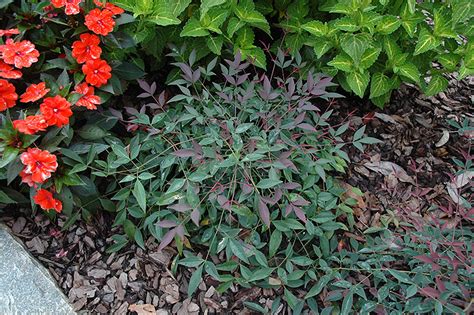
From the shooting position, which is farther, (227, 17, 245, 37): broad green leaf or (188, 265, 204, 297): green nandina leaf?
(227, 17, 245, 37): broad green leaf

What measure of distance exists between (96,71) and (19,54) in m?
0.30

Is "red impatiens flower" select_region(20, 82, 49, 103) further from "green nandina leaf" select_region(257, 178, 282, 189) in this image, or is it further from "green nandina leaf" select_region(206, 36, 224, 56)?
"green nandina leaf" select_region(257, 178, 282, 189)

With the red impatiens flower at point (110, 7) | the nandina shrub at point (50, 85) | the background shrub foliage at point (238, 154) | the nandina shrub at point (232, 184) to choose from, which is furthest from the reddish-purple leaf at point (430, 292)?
the red impatiens flower at point (110, 7)

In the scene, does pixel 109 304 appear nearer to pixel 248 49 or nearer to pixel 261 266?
pixel 261 266

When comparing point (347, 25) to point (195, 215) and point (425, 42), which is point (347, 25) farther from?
point (195, 215)

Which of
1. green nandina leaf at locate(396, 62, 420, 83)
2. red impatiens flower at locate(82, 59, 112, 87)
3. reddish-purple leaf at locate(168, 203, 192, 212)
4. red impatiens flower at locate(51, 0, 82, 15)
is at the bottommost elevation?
reddish-purple leaf at locate(168, 203, 192, 212)

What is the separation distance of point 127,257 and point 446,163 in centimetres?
168

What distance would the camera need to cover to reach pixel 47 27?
2.40m

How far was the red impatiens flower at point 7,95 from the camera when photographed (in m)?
2.23

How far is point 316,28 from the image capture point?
Answer: 2.64 metres

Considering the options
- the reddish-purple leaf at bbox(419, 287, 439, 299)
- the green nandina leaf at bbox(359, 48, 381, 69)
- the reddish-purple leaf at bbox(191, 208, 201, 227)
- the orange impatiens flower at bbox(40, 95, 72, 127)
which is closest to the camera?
the reddish-purple leaf at bbox(419, 287, 439, 299)

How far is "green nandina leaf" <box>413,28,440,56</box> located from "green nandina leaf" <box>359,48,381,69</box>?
17cm

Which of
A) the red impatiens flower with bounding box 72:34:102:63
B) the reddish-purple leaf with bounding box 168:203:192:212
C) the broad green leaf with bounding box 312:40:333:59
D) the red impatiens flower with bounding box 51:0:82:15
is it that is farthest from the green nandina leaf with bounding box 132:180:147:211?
the broad green leaf with bounding box 312:40:333:59

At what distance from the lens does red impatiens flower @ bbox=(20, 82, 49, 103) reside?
7.33 ft
